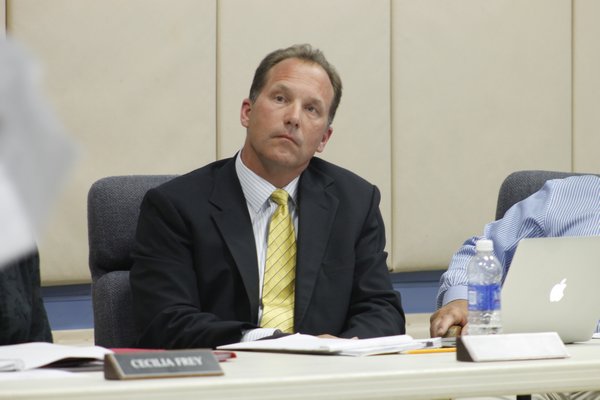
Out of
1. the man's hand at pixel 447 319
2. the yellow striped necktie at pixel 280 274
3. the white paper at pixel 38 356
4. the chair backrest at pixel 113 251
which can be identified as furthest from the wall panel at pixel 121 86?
the white paper at pixel 38 356

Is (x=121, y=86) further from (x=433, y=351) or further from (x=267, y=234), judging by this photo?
(x=433, y=351)

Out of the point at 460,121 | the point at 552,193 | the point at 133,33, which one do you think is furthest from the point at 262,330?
the point at 460,121

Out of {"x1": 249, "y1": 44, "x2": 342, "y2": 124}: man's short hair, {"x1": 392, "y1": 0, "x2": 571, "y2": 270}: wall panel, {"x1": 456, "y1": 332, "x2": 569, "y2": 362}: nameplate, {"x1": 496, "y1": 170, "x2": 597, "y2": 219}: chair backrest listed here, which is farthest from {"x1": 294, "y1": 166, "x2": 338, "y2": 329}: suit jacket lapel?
{"x1": 392, "y1": 0, "x2": 571, "y2": 270}: wall panel

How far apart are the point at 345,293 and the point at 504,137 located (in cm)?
174

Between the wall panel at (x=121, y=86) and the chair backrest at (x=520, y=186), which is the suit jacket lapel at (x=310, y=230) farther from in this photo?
the wall panel at (x=121, y=86)

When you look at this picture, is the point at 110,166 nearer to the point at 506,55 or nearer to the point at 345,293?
the point at 345,293

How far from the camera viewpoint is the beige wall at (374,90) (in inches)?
118

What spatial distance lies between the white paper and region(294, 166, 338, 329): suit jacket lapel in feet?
3.36

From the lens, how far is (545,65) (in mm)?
3770

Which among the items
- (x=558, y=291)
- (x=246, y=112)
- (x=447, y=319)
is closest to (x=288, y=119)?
(x=246, y=112)

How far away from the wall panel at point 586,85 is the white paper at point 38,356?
121 inches

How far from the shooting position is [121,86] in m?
3.04

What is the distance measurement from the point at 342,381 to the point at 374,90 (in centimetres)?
259

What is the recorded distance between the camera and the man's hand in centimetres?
188
